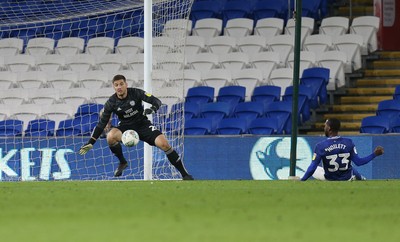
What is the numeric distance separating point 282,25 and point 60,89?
202 inches

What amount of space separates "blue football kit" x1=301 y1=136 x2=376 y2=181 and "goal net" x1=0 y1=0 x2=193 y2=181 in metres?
3.61

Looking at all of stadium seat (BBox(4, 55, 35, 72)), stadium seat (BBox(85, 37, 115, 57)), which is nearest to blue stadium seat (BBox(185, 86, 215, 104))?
stadium seat (BBox(85, 37, 115, 57))

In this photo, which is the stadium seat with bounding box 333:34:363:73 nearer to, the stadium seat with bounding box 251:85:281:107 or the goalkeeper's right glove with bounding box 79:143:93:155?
the stadium seat with bounding box 251:85:281:107

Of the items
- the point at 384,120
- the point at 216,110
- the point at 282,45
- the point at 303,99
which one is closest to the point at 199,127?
the point at 216,110

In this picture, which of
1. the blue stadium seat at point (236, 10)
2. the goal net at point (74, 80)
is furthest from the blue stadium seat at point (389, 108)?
the blue stadium seat at point (236, 10)

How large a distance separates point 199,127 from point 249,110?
1116 millimetres

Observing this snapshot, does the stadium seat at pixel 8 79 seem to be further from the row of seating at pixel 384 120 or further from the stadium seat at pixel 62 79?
the row of seating at pixel 384 120

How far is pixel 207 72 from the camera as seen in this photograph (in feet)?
80.8

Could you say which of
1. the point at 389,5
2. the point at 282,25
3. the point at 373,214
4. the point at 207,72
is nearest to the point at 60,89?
the point at 207,72

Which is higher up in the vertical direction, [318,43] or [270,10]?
[270,10]

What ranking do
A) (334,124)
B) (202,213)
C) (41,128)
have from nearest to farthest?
(202,213), (334,124), (41,128)

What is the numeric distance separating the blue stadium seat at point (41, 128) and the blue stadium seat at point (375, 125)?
20.3 ft

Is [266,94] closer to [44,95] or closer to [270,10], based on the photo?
[270,10]

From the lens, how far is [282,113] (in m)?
22.1
